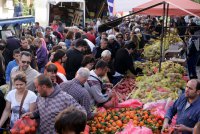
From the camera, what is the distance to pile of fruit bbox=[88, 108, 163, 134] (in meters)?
6.15

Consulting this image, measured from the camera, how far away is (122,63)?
9938 millimetres

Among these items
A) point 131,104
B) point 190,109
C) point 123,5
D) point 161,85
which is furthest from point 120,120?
point 123,5

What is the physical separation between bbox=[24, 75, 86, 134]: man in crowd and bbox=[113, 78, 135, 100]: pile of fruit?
3.74m

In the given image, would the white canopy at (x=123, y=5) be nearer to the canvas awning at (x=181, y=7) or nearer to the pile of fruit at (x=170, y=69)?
the canvas awning at (x=181, y=7)

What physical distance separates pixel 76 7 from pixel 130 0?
12.2 metres

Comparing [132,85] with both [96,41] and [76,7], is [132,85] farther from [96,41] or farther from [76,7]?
[76,7]

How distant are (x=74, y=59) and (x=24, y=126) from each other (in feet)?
11.8

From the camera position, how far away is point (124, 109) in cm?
711

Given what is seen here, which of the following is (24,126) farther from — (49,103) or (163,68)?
(163,68)

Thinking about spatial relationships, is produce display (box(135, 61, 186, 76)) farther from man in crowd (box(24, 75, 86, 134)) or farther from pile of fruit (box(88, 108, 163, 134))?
man in crowd (box(24, 75, 86, 134))

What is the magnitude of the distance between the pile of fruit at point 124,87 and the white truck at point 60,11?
14274mm

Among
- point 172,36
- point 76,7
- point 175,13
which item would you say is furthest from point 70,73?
point 76,7

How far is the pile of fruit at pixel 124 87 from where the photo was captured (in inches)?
354

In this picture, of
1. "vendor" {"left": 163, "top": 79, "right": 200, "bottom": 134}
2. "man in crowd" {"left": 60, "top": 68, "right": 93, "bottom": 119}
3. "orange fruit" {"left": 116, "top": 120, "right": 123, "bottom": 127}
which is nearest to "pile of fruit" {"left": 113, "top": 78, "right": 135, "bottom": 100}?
"orange fruit" {"left": 116, "top": 120, "right": 123, "bottom": 127}
